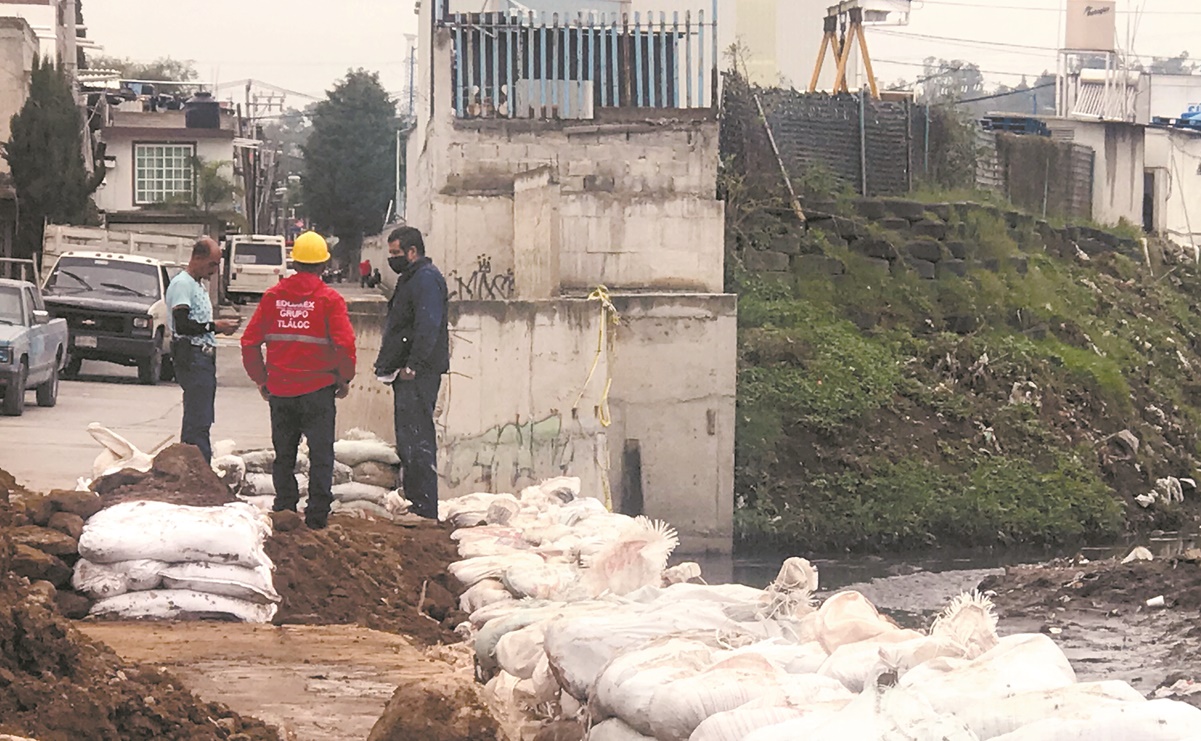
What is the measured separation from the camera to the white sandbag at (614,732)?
17.4 feet

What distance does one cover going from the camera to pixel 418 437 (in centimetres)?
1108

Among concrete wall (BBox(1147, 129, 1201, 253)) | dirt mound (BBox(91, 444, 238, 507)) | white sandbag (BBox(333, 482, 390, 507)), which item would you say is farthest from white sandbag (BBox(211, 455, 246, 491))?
concrete wall (BBox(1147, 129, 1201, 253))

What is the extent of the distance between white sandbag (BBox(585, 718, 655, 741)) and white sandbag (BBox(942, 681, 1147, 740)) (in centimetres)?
98

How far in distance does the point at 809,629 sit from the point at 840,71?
25269mm

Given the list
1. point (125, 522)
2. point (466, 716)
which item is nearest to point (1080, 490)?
point (125, 522)

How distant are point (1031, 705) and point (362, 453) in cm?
798

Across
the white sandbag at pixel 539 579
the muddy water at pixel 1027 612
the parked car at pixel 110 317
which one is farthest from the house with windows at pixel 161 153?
the white sandbag at pixel 539 579

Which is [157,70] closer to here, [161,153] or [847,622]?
[161,153]

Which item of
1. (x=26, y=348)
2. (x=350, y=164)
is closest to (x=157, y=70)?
(x=350, y=164)

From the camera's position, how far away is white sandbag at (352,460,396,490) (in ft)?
39.8

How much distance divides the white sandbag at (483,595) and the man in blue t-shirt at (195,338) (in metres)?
2.85

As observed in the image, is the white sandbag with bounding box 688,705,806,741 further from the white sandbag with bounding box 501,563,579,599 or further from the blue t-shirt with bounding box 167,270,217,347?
the blue t-shirt with bounding box 167,270,217,347

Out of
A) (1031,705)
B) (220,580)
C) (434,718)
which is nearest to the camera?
(1031,705)

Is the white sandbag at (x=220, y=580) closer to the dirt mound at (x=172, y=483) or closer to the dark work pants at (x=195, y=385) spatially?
the dirt mound at (x=172, y=483)
